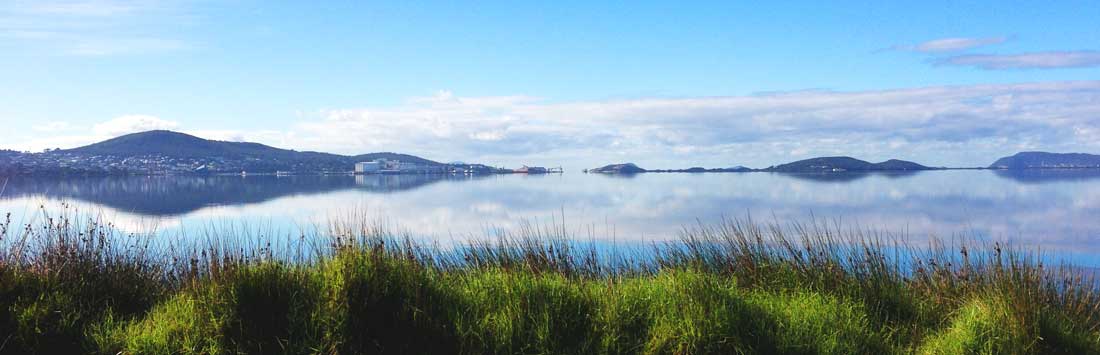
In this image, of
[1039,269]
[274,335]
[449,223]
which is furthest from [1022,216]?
[274,335]

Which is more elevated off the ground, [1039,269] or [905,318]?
[1039,269]

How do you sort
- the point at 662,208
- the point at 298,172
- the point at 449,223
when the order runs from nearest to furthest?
the point at 449,223 → the point at 662,208 → the point at 298,172

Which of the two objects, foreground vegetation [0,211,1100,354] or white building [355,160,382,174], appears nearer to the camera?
foreground vegetation [0,211,1100,354]

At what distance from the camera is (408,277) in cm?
604

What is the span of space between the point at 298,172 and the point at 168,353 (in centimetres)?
12449

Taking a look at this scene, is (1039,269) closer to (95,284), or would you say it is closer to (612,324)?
(612,324)

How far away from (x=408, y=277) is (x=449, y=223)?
20243mm

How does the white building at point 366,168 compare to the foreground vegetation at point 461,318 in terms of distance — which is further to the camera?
the white building at point 366,168

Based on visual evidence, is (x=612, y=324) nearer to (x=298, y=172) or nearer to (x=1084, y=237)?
(x=1084, y=237)

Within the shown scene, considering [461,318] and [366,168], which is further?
[366,168]

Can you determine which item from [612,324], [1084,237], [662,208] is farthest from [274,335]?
[662,208]

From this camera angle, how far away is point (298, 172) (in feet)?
404

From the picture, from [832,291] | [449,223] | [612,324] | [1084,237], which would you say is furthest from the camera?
[449,223]

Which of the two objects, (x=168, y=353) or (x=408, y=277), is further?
(x=408, y=277)
